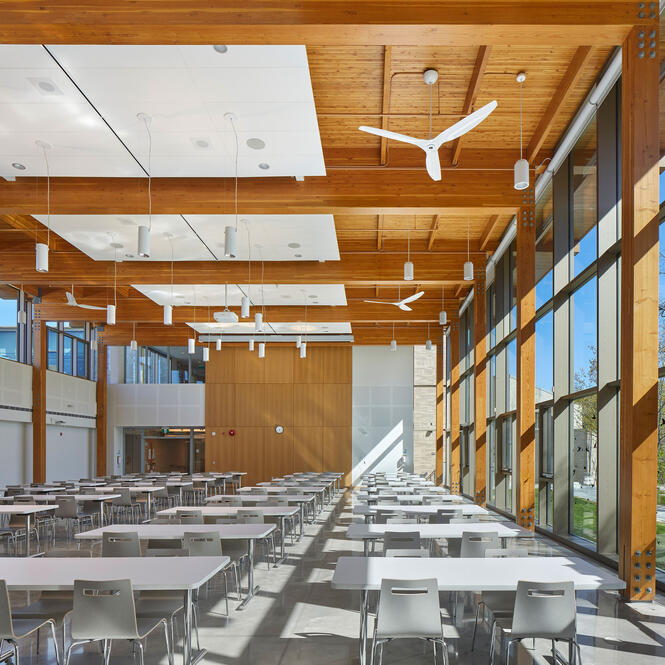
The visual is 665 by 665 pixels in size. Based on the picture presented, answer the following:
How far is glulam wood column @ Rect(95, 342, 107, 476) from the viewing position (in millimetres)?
27141

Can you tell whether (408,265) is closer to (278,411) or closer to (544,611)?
(544,611)

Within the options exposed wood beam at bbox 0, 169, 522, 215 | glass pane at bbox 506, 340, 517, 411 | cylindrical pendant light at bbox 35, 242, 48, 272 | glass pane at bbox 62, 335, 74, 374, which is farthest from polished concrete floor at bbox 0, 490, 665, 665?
glass pane at bbox 62, 335, 74, 374

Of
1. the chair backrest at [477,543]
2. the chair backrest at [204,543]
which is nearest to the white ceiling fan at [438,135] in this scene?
the chair backrest at [477,543]

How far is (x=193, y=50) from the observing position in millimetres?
7340

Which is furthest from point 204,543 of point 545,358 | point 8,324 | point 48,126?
point 8,324

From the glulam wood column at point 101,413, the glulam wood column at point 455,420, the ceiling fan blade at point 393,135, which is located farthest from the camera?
the glulam wood column at point 101,413

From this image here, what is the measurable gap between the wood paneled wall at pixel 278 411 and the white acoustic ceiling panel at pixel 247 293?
703cm

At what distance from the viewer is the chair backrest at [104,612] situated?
4.68 m

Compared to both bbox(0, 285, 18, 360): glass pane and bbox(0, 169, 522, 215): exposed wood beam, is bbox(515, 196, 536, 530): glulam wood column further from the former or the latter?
bbox(0, 285, 18, 360): glass pane

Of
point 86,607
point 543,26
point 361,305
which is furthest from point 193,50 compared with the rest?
point 361,305

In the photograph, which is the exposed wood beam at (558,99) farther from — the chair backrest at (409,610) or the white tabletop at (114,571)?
the white tabletop at (114,571)

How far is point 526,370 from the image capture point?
1214 cm

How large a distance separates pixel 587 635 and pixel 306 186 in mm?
7222

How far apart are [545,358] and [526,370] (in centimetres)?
80
